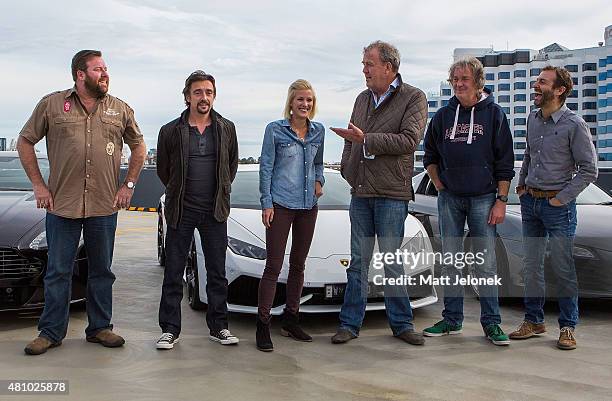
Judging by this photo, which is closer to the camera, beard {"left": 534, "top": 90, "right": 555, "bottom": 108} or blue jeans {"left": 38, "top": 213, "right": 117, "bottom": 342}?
blue jeans {"left": 38, "top": 213, "right": 117, "bottom": 342}

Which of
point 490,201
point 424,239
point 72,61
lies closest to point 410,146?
point 490,201

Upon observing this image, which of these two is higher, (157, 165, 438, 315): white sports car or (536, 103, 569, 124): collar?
(536, 103, 569, 124): collar

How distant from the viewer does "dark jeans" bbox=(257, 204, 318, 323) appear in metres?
4.54

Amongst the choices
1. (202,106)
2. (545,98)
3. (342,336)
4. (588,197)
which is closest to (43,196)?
(202,106)

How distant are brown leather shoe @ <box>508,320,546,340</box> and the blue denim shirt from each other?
1.77 meters

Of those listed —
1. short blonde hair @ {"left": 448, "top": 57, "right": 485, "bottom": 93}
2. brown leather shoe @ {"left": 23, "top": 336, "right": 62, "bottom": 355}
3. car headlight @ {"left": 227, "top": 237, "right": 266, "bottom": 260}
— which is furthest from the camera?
car headlight @ {"left": 227, "top": 237, "right": 266, "bottom": 260}

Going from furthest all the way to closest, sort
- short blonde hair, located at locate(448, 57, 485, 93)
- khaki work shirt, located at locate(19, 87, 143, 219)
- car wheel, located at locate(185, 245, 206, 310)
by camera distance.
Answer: car wheel, located at locate(185, 245, 206, 310), short blonde hair, located at locate(448, 57, 485, 93), khaki work shirt, located at locate(19, 87, 143, 219)

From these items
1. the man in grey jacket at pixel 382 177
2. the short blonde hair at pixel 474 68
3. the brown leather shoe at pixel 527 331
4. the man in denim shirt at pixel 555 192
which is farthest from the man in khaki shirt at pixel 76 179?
the man in denim shirt at pixel 555 192

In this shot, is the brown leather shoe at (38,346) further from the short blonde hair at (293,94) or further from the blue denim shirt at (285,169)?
the short blonde hair at (293,94)

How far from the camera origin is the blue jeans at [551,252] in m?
4.67

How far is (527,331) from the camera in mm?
4836

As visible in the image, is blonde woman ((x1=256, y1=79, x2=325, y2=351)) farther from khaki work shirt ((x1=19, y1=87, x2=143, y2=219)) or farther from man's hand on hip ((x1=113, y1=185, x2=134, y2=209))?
khaki work shirt ((x1=19, y1=87, x2=143, y2=219))

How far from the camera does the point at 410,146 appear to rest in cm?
456

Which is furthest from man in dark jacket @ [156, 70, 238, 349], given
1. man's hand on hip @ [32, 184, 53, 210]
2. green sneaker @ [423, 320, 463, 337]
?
green sneaker @ [423, 320, 463, 337]
